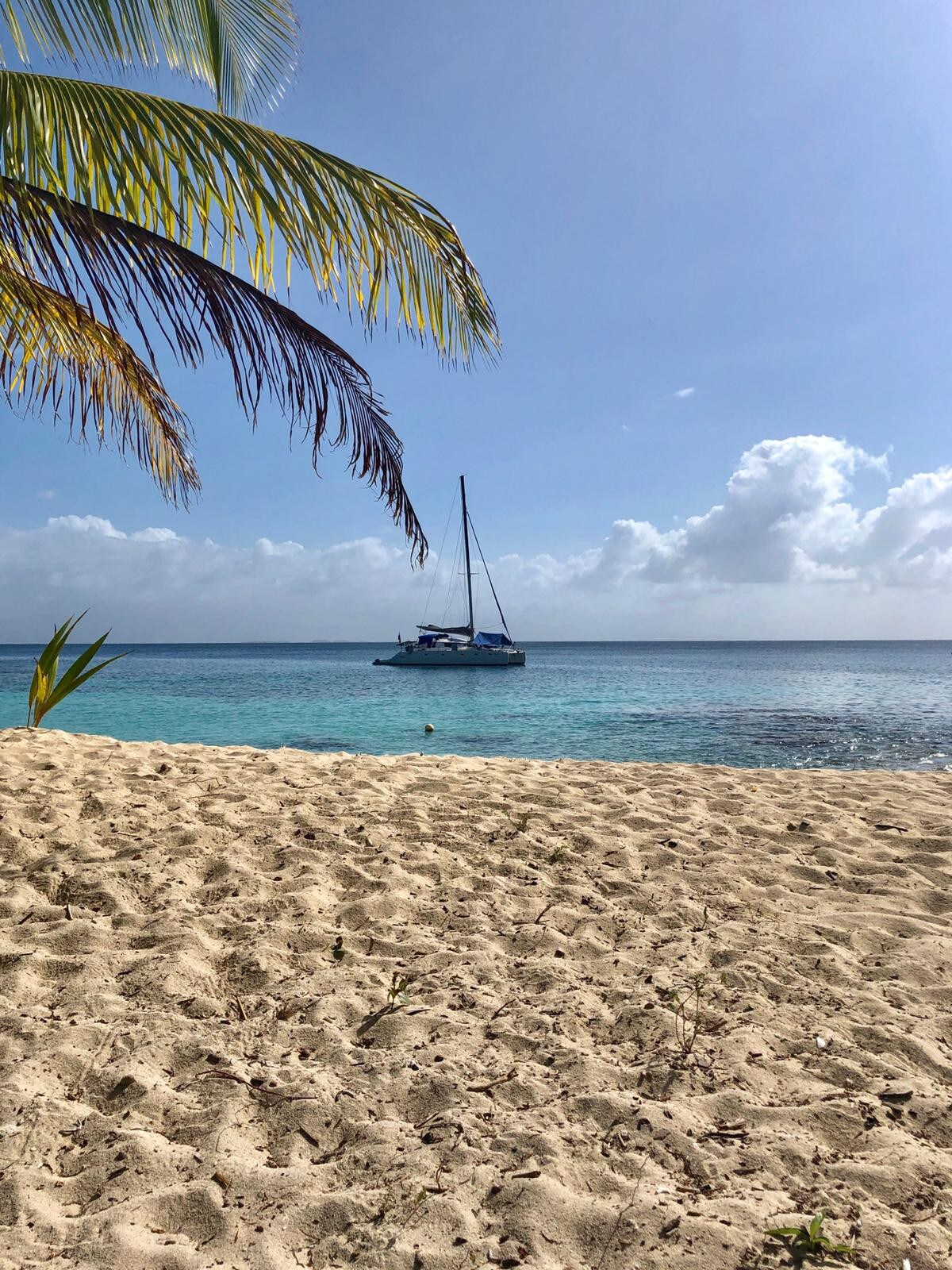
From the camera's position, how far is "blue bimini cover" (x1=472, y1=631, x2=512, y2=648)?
48737mm

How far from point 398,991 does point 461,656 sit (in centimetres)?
4430

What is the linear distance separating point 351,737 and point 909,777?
1166 cm

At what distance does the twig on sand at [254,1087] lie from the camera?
2.38 metres

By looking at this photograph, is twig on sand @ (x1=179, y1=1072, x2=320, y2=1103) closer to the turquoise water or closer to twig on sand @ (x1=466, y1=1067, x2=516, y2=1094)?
twig on sand @ (x1=466, y1=1067, x2=516, y2=1094)

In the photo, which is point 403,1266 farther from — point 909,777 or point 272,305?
point 909,777

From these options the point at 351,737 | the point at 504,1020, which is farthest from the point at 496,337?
the point at 351,737

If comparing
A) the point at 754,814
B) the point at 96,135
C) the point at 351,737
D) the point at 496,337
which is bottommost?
the point at 351,737

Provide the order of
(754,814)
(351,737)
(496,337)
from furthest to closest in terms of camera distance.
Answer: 1. (351,737)
2. (754,814)
3. (496,337)

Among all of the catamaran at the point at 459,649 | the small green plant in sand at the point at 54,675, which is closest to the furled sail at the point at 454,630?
the catamaran at the point at 459,649

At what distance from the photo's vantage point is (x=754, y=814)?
→ 5555mm

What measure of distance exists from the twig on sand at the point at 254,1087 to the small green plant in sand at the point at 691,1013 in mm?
1346

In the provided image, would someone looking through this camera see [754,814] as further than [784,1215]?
Yes

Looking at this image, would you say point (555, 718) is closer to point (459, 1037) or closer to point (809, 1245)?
point (459, 1037)

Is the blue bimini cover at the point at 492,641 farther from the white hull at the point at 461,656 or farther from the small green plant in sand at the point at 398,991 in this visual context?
the small green plant in sand at the point at 398,991
